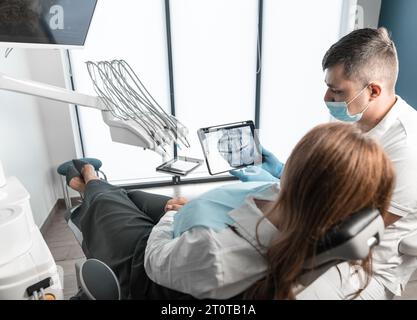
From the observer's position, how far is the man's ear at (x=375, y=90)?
3.47 ft

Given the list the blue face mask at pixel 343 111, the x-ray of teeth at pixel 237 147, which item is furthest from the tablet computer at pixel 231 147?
the blue face mask at pixel 343 111

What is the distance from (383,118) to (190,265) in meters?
0.82

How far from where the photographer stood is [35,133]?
218cm

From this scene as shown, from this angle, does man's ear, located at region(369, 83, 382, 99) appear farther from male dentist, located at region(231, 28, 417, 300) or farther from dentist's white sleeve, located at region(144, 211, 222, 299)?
dentist's white sleeve, located at region(144, 211, 222, 299)

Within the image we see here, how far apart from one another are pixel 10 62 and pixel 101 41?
2.48ft

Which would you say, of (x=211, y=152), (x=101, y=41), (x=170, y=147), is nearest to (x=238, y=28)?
(x=101, y=41)

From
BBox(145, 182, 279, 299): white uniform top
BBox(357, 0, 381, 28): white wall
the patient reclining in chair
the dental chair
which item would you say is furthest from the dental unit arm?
BBox(357, 0, 381, 28): white wall

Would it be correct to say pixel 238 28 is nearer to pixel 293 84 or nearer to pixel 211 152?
A: pixel 293 84

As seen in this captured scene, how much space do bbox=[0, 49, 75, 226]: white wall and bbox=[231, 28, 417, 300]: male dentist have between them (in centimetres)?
166

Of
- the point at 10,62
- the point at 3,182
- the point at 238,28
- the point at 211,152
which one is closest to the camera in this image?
the point at 3,182

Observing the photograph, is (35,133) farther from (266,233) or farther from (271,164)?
(266,233)

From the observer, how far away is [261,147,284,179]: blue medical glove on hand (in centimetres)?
153

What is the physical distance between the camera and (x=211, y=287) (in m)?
0.73
